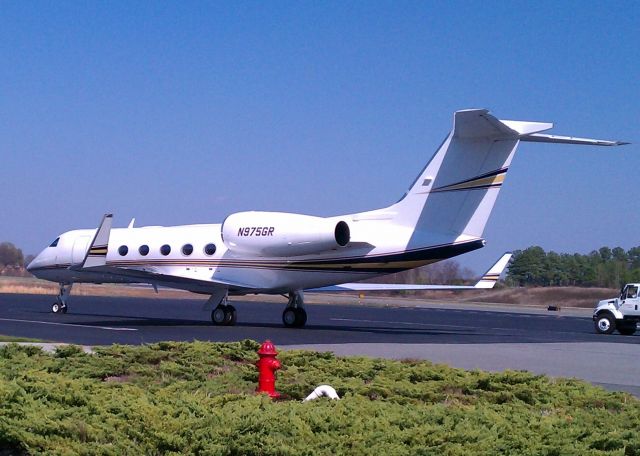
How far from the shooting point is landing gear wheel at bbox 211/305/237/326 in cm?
2791

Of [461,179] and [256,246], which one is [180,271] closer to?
[256,246]

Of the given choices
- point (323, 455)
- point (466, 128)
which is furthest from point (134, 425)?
point (466, 128)

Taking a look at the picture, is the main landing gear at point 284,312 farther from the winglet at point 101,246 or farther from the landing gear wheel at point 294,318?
the winglet at point 101,246

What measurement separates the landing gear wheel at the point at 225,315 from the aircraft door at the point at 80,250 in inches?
262

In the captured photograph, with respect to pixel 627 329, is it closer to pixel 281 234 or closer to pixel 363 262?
pixel 363 262

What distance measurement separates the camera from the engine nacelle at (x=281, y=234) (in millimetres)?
25109

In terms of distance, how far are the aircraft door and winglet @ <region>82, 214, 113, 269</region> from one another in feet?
21.1

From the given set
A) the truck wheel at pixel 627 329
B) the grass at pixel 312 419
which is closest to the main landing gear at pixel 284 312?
the truck wheel at pixel 627 329

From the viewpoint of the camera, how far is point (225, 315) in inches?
1101

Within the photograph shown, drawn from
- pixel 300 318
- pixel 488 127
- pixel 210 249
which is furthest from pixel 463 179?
pixel 210 249

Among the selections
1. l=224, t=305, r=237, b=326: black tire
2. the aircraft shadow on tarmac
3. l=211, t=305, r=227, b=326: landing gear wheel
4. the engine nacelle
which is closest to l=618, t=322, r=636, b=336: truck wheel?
the aircraft shadow on tarmac

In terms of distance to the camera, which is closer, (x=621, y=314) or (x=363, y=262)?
(x=363, y=262)

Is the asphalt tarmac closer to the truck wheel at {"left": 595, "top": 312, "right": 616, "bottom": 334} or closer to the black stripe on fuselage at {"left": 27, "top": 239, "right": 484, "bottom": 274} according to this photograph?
the black stripe on fuselage at {"left": 27, "top": 239, "right": 484, "bottom": 274}

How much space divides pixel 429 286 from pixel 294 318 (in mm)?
6229
